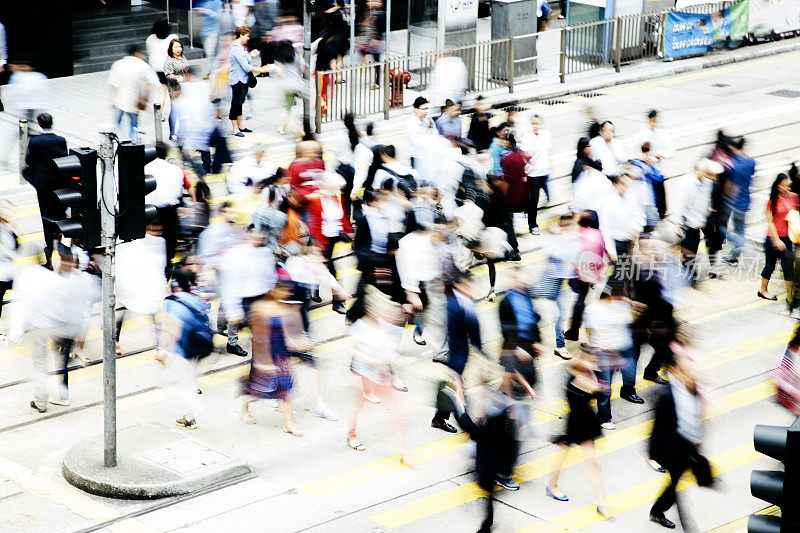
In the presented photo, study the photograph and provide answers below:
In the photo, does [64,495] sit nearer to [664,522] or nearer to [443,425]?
[443,425]

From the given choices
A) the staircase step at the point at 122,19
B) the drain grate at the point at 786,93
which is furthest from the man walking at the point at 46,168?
the drain grate at the point at 786,93

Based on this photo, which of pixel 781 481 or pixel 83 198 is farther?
pixel 83 198

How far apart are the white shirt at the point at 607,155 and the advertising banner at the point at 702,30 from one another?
11.4 meters

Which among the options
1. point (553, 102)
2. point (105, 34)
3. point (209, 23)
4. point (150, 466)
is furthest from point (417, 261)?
point (105, 34)

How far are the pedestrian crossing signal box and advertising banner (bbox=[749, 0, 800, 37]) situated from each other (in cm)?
2311

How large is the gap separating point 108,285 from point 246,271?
1.68 metres

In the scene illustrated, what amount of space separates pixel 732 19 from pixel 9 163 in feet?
51.7

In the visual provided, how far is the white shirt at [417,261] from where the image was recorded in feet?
35.4

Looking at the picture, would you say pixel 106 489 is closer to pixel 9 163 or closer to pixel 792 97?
pixel 9 163

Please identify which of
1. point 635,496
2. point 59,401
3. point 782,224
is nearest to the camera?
point 635,496

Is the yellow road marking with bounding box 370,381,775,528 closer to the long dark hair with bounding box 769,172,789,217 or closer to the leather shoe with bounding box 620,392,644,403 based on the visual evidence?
the leather shoe with bounding box 620,392,644,403

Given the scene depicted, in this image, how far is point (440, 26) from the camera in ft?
70.7

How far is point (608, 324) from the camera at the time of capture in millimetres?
9281

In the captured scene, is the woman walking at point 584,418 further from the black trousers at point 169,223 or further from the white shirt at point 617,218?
the black trousers at point 169,223
